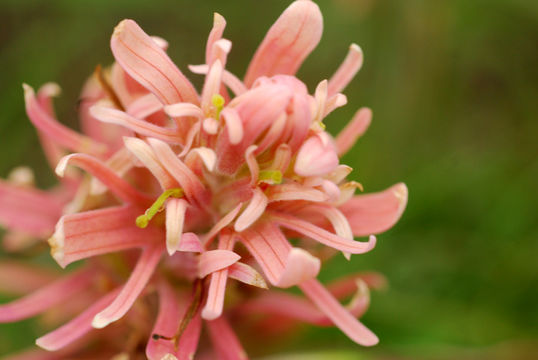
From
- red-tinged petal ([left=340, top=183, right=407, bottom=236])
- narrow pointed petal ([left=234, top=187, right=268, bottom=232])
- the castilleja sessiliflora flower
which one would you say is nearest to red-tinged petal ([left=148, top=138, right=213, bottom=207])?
the castilleja sessiliflora flower

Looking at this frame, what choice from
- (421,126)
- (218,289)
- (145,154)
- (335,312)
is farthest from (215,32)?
(421,126)

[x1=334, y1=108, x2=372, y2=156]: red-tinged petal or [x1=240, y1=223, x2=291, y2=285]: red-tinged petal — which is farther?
[x1=334, y1=108, x2=372, y2=156]: red-tinged petal

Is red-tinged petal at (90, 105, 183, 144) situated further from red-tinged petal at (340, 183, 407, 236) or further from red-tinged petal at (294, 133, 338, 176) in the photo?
red-tinged petal at (340, 183, 407, 236)

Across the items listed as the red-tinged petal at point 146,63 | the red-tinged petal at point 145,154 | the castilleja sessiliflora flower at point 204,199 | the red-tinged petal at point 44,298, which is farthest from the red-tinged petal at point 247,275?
the red-tinged petal at point 44,298

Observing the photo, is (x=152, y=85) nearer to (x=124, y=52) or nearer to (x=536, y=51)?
(x=124, y=52)

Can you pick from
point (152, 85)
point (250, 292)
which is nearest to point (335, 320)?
point (250, 292)

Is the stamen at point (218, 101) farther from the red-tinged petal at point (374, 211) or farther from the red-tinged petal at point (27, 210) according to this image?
the red-tinged petal at point (27, 210)
